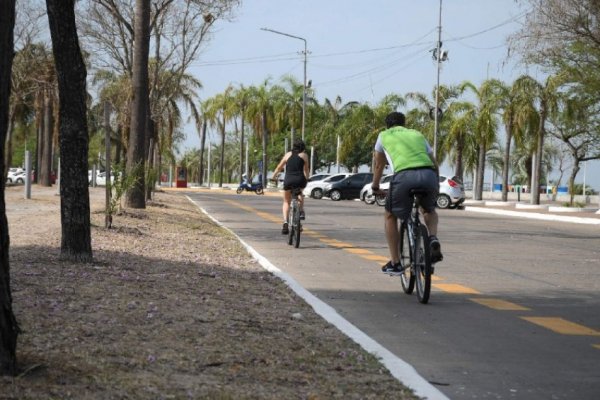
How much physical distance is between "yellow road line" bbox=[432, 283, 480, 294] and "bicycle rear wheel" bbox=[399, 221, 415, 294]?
2.09ft

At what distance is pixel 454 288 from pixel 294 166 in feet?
20.7

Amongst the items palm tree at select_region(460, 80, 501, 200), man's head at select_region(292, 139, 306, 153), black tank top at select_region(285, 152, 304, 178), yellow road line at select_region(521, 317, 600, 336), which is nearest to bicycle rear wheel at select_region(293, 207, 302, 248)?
black tank top at select_region(285, 152, 304, 178)

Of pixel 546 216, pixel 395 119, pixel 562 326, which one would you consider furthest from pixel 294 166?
pixel 546 216

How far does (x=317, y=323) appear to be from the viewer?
26.1ft

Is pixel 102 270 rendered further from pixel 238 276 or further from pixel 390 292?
pixel 390 292

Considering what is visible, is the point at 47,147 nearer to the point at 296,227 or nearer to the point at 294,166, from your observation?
the point at 294,166

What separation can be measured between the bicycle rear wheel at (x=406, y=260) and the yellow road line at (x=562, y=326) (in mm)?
1590

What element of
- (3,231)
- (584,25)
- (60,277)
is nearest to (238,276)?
(60,277)

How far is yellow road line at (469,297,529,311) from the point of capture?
380 inches

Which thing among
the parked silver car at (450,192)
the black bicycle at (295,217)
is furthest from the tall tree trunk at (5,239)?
the parked silver car at (450,192)

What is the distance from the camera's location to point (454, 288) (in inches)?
446

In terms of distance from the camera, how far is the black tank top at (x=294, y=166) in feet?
56.1

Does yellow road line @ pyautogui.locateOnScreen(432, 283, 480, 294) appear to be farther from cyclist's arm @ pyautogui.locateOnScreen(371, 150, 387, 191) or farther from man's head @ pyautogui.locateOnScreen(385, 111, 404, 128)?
man's head @ pyautogui.locateOnScreen(385, 111, 404, 128)

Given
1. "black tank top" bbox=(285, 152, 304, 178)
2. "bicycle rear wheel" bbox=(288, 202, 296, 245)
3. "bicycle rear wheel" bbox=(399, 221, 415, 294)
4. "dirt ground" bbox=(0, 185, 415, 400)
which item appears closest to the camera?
"dirt ground" bbox=(0, 185, 415, 400)
